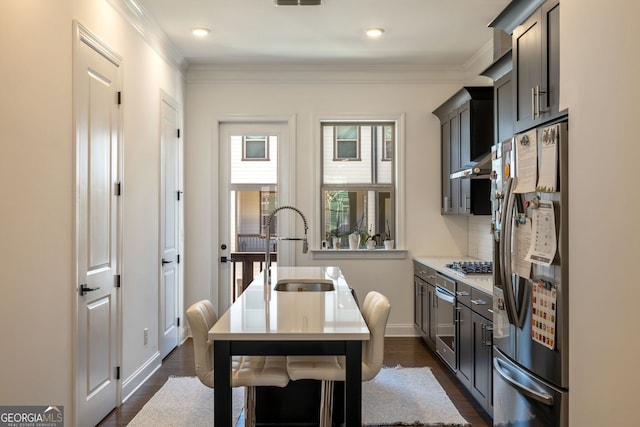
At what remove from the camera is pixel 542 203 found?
6.63 feet

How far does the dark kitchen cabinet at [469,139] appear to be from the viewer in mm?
4168

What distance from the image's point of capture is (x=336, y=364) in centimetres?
233

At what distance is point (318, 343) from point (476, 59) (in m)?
3.96

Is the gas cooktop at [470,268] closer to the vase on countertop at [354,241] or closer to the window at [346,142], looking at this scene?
the vase on countertop at [354,241]

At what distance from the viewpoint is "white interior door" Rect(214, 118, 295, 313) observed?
5355 millimetres

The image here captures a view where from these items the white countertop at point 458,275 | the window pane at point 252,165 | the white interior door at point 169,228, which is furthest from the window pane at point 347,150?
the white interior door at point 169,228

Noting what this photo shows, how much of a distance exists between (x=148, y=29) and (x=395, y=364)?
360 cm

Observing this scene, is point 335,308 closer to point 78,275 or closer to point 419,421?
point 419,421

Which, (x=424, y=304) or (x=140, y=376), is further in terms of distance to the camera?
(x=424, y=304)

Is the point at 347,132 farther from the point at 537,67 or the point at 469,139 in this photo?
the point at 537,67

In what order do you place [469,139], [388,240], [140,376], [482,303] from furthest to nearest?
1. [388,240]
2. [469,139]
3. [140,376]
4. [482,303]

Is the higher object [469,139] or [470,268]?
[469,139]

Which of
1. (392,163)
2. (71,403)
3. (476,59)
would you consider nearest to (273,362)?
(71,403)

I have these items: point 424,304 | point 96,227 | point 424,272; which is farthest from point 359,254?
point 96,227
